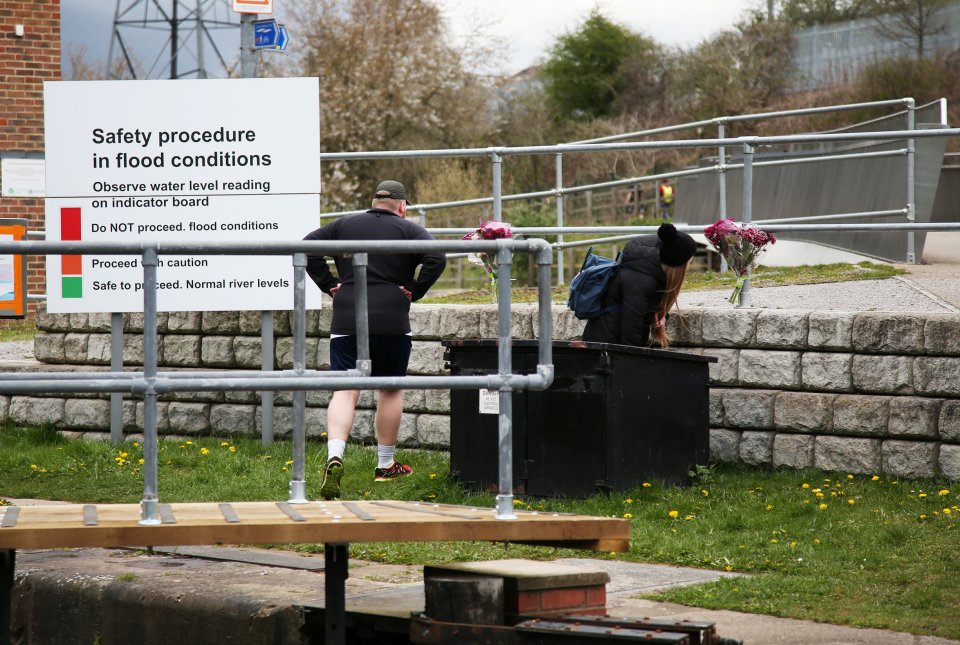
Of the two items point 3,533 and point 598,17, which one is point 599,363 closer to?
point 3,533

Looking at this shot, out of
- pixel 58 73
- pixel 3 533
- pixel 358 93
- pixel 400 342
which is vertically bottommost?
pixel 3 533

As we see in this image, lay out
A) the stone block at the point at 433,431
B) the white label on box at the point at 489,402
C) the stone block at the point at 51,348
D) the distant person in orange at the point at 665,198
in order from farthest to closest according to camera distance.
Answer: the distant person in orange at the point at 665,198 → the stone block at the point at 51,348 → the stone block at the point at 433,431 → the white label on box at the point at 489,402

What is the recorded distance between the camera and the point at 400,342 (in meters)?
7.59

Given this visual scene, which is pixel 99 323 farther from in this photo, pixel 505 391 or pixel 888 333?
pixel 505 391

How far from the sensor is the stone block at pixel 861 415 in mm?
7828

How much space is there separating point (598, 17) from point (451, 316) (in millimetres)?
35986

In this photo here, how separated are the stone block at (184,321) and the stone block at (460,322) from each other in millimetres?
2245

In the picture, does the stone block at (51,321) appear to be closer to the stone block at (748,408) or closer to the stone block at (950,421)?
the stone block at (748,408)

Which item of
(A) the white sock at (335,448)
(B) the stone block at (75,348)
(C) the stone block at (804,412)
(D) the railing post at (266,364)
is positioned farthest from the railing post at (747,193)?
(B) the stone block at (75,348)

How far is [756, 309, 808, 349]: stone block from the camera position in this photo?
8.09 metres

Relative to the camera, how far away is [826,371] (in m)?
8.03

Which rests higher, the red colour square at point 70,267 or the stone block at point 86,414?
the red colour square at point 70,267

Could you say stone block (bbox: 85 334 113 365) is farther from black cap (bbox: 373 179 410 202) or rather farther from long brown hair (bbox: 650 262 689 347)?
long brown hair (bbox: 650 262 689 347)

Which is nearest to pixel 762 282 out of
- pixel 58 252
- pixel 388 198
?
pixel 388 198
